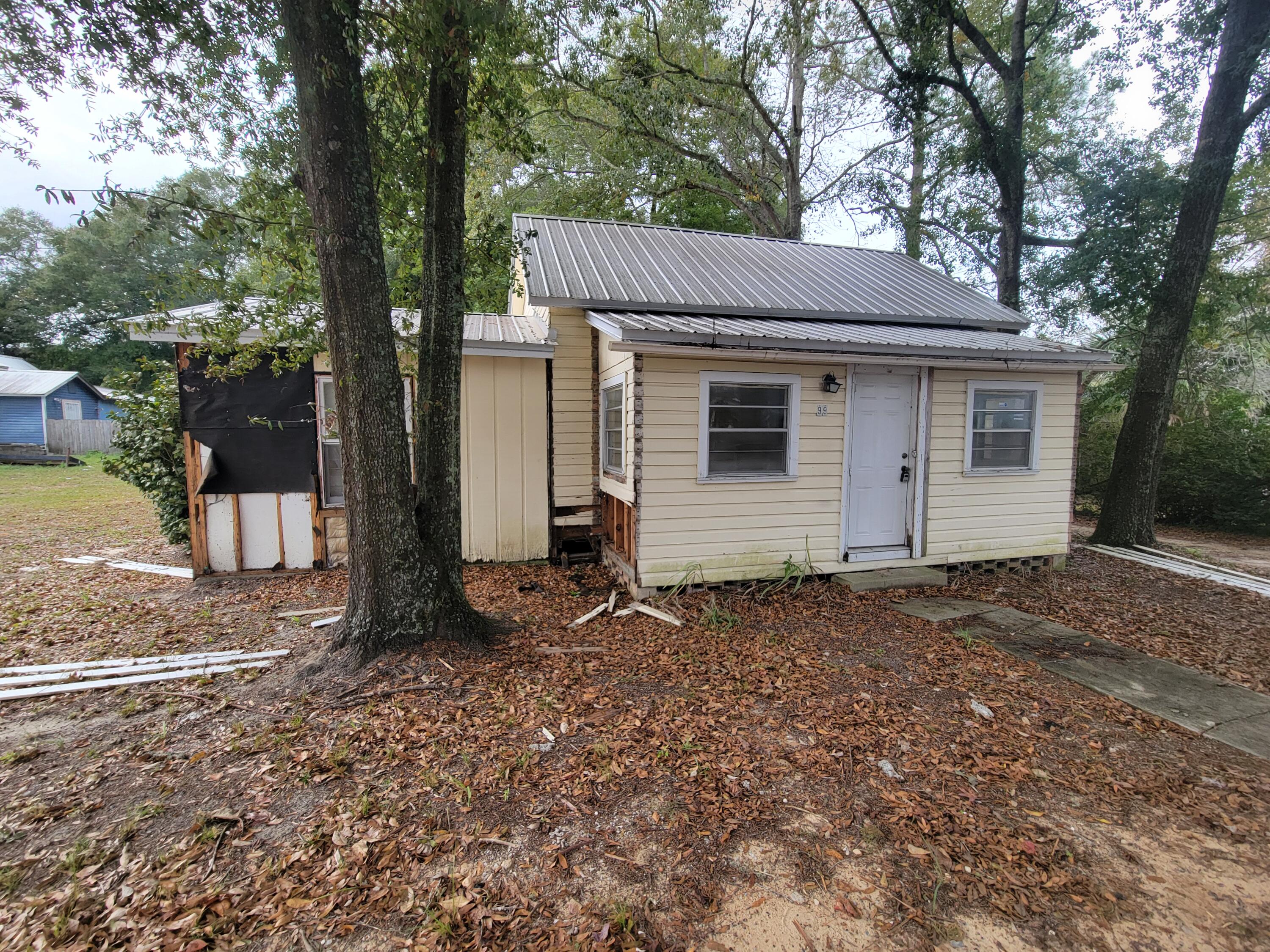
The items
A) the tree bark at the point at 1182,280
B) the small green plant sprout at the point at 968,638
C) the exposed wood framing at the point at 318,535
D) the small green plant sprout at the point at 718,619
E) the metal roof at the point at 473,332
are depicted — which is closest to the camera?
the small green plant sprout at the point at 968,638

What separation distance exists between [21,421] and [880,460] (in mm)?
30830

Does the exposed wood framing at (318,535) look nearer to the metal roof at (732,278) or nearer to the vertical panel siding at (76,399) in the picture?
the metal roof at (732,278)

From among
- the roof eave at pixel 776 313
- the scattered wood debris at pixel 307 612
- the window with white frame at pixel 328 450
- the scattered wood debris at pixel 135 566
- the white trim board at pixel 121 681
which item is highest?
the roof eave at pixel 776 313

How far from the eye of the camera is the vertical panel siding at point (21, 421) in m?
21.4

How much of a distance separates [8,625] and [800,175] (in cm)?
1812

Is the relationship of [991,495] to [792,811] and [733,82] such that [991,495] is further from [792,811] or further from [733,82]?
[733,82]

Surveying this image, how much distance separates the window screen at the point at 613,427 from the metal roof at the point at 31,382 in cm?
2680

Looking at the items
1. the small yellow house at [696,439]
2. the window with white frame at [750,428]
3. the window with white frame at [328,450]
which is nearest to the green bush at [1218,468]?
the small yellow house at [696,439]

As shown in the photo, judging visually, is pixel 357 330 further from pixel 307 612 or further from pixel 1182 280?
pixel 1182 280

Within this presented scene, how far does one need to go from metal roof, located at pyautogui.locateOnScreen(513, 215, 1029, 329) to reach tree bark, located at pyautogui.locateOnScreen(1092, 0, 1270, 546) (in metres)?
1.71

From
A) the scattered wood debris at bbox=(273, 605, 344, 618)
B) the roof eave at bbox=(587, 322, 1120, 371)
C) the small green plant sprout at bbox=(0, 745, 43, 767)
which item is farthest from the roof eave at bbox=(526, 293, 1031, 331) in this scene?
the small green plant sprout at bbox=(0, 745, 43, 767)

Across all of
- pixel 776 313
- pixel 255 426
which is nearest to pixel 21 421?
pixel 255 426

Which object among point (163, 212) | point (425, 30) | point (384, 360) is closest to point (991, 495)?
point (384, 360)

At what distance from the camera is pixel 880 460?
6.29 meters
